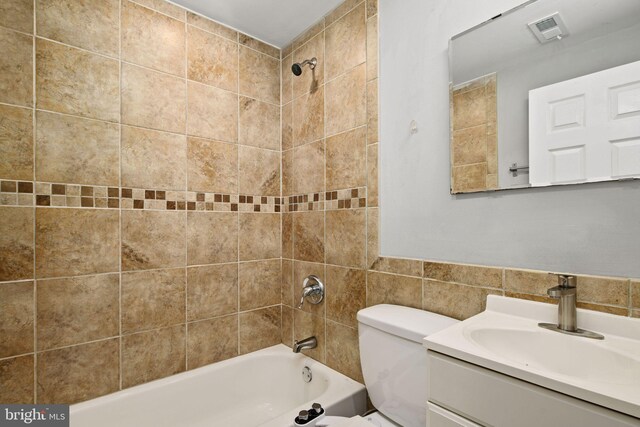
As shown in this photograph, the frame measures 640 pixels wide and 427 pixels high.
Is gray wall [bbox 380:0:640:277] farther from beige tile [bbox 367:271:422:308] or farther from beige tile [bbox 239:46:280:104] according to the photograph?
beige tile [bbox 239:46:280:104]

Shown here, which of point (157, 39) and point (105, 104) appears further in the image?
point (157, 39)

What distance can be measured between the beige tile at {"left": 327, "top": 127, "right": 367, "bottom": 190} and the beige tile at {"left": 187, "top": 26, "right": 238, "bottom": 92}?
2.39ft

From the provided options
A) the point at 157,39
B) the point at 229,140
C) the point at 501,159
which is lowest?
the point at 501,159

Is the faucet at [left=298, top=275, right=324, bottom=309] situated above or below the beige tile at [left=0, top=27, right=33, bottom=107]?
below

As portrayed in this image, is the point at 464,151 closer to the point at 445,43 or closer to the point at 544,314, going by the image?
the point at 445,43

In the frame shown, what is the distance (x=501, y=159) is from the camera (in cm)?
114

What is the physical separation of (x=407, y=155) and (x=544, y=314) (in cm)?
77

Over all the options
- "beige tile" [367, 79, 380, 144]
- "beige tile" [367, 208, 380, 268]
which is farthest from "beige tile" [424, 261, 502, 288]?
"beige tile" [367, 79, 380, 144]

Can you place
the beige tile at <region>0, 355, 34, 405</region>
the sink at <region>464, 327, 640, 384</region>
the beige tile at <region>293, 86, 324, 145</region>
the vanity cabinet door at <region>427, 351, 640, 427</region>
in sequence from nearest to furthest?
the vanity cabinet door at <region>427, 351, 640, 427</region>, the sink at <region>464, 327, 640, 384</region>, the beige tile at <region>0, 355, 34, 405</region>, the beige tile at <region>293, 86, 324, 145</region>

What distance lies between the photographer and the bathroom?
1147 mm

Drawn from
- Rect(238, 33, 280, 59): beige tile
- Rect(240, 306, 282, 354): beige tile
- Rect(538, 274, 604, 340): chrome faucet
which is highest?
Rect(238, 33, 280, 59): beige tile

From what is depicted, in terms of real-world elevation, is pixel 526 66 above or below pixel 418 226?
above

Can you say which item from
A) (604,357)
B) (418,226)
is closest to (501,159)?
(418,226)

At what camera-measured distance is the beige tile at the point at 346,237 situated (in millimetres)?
1607
